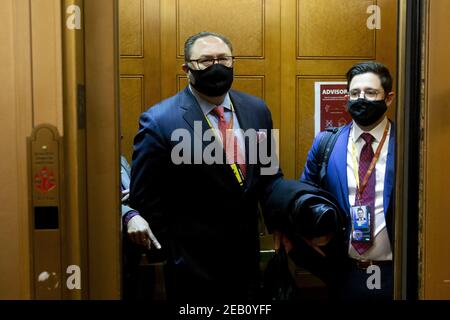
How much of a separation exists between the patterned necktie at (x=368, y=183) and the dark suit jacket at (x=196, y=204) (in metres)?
0.31

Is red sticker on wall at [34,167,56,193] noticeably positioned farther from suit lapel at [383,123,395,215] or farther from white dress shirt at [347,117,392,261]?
suit lapel at [383,123,395,215]

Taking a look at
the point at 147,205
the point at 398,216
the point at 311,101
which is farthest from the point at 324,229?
the point at 147,205

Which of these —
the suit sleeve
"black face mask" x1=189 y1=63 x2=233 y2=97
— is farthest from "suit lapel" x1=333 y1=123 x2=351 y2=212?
the suit sleeve

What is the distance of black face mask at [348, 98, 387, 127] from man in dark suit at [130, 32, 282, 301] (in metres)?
0.32

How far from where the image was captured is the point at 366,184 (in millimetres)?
1798

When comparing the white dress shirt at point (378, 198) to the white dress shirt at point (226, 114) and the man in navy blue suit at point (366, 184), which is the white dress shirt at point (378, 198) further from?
the white dress shirt at point (226, 114)

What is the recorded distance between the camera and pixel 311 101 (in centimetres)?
190

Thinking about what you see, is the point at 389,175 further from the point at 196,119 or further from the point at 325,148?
the point at 196,119

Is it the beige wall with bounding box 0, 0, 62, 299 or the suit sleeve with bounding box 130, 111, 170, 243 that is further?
the suit sleeve with bounding box 130, 111, 170, 243

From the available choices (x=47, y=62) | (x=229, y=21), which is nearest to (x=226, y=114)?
(x=229, y=21)

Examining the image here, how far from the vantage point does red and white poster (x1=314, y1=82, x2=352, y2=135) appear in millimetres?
1827

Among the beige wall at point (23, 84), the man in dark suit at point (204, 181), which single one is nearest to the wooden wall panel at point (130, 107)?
the man in dark suit at point (204, 181)

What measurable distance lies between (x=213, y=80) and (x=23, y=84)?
62cm
